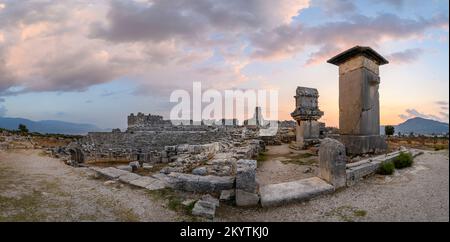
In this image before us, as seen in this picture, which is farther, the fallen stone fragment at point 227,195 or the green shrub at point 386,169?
the green shrub at point 386,169

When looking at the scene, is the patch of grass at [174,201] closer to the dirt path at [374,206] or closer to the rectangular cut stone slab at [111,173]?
the dirt path at [374,206]

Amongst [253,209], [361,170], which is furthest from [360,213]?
[361,170]

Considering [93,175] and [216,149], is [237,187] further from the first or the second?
[216,149]

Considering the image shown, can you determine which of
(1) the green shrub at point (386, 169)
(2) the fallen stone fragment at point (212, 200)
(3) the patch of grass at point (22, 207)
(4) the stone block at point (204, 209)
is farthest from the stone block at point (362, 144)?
(3) the patch of grass at point (22, 207)

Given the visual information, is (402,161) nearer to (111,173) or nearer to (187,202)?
(187,202)

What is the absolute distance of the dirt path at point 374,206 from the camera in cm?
441

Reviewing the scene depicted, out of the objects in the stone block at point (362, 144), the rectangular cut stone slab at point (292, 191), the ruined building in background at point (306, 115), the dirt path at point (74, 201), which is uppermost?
the ruined building in background at point (306, 115)

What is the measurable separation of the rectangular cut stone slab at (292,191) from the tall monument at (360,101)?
4.10m

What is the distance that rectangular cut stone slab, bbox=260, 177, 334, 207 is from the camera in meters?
5.32

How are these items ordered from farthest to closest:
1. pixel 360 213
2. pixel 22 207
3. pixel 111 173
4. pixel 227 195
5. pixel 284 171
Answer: pixel 284 171, pixel 111 173, pixel 227 195, pixel 22 207, pixel 360 213

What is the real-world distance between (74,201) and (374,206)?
6174mm

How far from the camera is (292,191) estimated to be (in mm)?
5586
